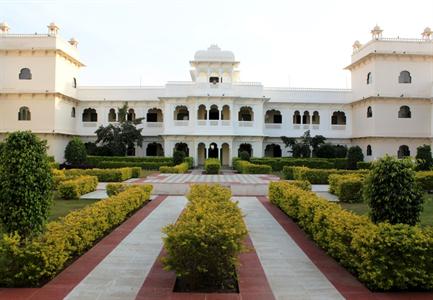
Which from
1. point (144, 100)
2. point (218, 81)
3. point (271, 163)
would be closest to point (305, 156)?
point (271, 163)

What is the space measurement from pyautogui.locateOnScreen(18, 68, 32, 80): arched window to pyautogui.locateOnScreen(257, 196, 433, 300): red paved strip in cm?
3109

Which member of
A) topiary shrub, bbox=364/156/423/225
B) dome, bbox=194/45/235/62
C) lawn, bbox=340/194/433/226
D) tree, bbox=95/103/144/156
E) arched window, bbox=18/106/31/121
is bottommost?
lawn, bbox=340/194/433/226

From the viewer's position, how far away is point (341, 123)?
39.4 m

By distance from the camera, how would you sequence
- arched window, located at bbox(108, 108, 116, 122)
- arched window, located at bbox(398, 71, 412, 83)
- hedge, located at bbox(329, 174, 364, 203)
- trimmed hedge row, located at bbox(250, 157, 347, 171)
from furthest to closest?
arched window, located at bbox(108, 108, 116, 122) → arched window, located at bbox(398, 71, 412, 83) → trimmed hedge row, located at bbox(250, 157, 347, 171) → hedge, located at bbox(329, 174, 364, 203)

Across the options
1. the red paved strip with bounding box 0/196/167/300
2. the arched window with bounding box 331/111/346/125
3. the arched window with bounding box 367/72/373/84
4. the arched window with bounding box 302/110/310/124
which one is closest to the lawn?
the red paved strip with bounding box 0/196/167/300

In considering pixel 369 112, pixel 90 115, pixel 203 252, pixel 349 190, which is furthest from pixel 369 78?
pixel 203 252

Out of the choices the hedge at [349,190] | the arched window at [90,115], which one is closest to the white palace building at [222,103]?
the arched window at [90,115]

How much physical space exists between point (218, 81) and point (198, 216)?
3221 centimetres

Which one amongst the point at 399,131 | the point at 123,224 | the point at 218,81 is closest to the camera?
the point at 123,224

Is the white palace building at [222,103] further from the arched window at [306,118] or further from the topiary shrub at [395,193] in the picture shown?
the topiary shrub at [395,193]

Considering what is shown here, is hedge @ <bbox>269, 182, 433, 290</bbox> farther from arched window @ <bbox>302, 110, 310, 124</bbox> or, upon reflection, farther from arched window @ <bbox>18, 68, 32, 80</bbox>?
arched window @ <bbox>18, 68, 32, 80</bbox>

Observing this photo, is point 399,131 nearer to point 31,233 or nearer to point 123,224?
point 123,224

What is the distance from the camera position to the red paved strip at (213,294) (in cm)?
528

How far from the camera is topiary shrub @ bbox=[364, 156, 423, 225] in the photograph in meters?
6.84
